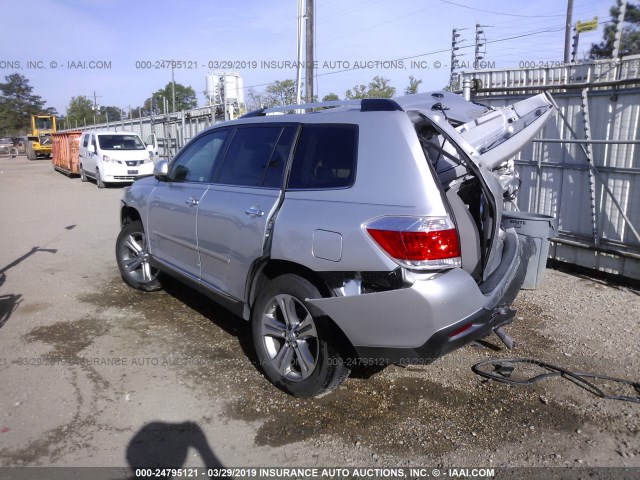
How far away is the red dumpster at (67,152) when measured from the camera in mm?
21350

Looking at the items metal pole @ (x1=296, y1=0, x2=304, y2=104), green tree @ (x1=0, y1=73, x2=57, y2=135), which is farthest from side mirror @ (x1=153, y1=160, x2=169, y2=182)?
green tree @ (x1=0, y1=73, x2=57, y2=135)

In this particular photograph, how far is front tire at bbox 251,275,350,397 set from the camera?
3.36 m

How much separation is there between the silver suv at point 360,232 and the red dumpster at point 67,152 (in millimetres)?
19230

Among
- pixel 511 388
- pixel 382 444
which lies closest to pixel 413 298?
pixel 382 444

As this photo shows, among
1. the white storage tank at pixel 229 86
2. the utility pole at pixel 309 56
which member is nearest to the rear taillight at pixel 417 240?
the utility pole at pixel 309 56

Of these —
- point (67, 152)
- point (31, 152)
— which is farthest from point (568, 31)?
point (31, 152)

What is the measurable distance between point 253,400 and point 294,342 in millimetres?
510

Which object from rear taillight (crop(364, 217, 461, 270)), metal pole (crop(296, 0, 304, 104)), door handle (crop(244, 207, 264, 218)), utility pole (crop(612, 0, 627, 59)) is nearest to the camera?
rear taillight (crop(364, 217, 461, 270))

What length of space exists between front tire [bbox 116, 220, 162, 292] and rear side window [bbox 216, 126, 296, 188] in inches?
74.3

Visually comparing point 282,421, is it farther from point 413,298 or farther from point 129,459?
point 413,298

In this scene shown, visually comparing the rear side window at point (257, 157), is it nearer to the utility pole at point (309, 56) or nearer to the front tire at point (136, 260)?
the front tire at point (136, 260)

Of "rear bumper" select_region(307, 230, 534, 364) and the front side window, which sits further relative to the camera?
the front side window

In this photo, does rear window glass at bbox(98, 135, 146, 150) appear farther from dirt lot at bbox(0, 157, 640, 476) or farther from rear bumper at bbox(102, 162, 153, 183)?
dirt lot at bbox(0, 157, 640, 476)

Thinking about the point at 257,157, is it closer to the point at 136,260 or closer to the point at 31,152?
the point at 136,260
